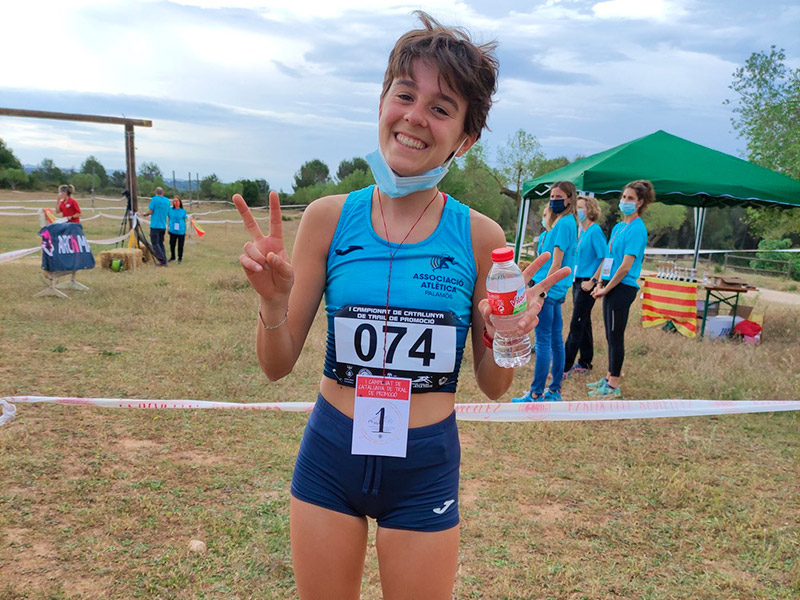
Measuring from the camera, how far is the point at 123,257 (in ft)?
44.9

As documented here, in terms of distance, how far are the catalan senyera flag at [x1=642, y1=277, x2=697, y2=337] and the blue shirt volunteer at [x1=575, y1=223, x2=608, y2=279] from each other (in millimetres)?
3809

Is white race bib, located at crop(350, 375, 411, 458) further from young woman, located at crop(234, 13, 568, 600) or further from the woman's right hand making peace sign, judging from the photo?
the woman's right hand making peace sign

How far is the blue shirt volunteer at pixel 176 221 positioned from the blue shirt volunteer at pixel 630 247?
1241cm

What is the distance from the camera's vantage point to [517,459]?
4.86 metres

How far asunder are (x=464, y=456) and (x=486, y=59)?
384 centimetres

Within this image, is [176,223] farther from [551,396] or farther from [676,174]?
[551,396]

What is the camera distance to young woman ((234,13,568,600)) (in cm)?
150

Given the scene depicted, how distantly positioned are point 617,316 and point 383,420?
5122 millimetres

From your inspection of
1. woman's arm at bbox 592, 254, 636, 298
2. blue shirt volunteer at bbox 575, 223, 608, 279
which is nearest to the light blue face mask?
woman's arm at bbox 592, 254, 636, 298

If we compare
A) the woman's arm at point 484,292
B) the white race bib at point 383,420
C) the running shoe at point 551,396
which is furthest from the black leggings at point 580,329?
the white race bib at point 383,420

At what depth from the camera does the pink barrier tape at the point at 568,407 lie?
418 cm

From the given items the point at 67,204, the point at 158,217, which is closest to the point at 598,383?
the point at 67,204

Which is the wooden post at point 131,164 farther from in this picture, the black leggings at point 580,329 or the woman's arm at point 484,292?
the woman's arm at point 484,292

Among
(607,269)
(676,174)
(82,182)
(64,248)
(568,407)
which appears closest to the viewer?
(568,407)
